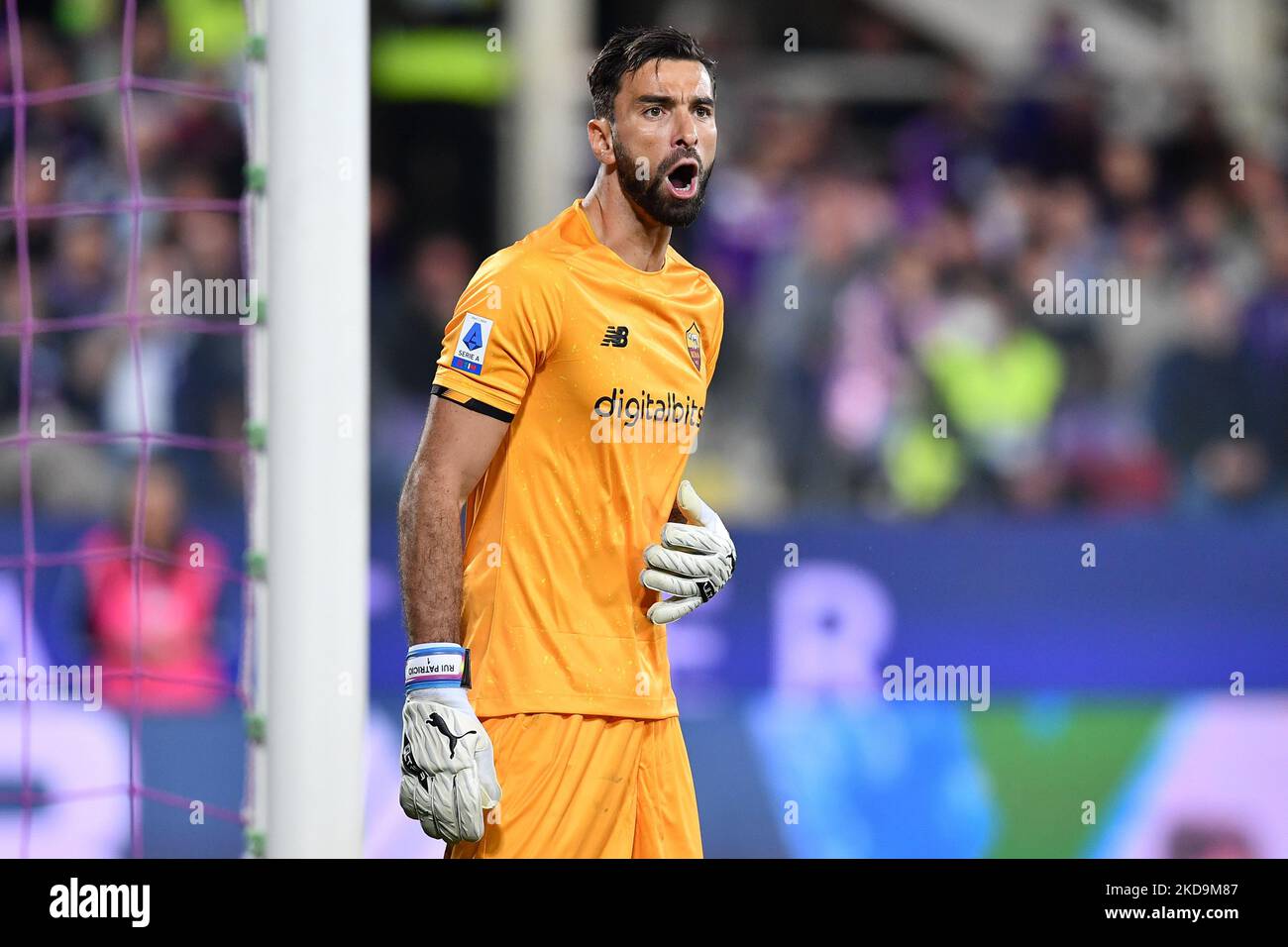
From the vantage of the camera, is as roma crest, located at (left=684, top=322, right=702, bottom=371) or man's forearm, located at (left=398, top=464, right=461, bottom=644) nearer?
man's forearm, located at (left=398, top=464, right=461, bottom=644)

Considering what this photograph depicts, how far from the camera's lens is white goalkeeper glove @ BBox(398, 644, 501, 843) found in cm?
314

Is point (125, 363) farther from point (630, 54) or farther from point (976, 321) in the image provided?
point (630, 54)

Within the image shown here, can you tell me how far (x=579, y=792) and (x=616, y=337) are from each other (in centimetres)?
83

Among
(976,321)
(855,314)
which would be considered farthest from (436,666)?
(976,321)

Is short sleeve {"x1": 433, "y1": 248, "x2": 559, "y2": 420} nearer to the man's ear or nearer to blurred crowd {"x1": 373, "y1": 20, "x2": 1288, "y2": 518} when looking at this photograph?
the man's ear

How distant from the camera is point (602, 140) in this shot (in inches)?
137

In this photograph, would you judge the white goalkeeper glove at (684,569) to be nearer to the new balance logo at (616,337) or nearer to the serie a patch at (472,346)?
the new balance logo at (616,337)

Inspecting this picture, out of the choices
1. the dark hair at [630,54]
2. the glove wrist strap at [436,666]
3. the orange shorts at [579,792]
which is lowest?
the orange shorts at [579,792]

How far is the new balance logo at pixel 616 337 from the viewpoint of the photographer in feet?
11.1

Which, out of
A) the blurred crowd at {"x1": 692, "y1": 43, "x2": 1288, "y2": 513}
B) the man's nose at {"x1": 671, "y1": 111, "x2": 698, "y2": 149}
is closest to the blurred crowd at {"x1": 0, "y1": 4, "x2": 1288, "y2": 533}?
the blurred crowd at {"x1": 692, "y1": 43, "x2": 1288, "y2": 513}

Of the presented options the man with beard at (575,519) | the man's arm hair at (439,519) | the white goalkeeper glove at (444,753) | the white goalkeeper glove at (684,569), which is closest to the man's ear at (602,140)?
the man with beard at (575,519)

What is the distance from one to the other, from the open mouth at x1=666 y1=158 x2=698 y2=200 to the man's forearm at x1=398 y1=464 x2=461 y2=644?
0.70 meters

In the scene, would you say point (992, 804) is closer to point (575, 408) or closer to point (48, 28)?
point (575, 408)

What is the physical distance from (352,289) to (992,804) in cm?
380
